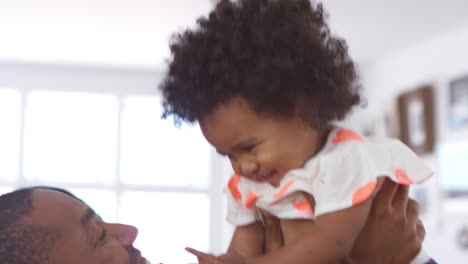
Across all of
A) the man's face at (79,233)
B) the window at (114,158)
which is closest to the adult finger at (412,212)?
the man's face at (79,233)

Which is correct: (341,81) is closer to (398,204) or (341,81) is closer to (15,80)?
(398,204)

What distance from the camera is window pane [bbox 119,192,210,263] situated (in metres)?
5.45

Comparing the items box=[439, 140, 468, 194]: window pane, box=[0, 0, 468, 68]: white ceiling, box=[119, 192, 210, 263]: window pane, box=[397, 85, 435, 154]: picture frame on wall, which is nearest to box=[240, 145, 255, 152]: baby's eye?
box=[0, 0, 468, 68]: white ceiling

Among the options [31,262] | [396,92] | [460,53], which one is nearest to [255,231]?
[31,262]

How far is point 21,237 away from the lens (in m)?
0.73

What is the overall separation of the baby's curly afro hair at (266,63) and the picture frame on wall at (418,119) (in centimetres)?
395

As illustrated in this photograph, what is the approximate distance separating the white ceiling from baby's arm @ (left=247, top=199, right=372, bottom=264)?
3.13 meters

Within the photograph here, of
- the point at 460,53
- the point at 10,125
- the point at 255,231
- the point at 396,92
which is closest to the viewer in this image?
the point at 255,231

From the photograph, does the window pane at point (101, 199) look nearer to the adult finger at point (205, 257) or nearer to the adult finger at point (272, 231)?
the adult finger at point (272, 231)

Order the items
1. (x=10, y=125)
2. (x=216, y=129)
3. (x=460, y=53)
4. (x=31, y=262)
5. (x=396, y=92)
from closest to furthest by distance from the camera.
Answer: (x=31, y=262) < (x=216, y=129) < (x=460, y=53) < (x=396, y=92) < (x=10, y=125)

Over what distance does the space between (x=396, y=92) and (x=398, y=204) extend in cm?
440

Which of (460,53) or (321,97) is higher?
(460,53)

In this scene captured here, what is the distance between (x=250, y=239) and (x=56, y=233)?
1.13 feet

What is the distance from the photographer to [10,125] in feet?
18.1
